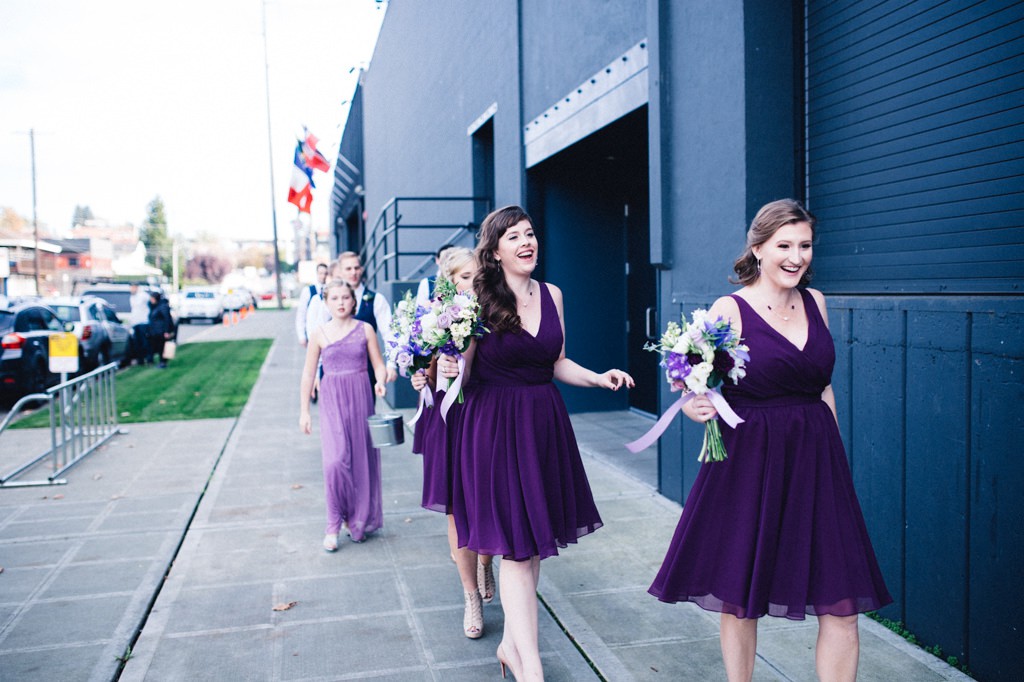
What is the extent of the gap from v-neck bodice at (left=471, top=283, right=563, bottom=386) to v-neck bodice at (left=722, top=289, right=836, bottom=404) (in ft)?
3.01

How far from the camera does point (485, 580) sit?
4.55m

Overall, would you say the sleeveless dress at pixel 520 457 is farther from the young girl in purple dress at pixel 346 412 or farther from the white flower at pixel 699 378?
the young girl in purple dress at pixel 346 412

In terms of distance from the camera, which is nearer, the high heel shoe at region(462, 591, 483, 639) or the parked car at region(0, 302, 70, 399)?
the high heel shoe at region(462, 591, 483, 639)

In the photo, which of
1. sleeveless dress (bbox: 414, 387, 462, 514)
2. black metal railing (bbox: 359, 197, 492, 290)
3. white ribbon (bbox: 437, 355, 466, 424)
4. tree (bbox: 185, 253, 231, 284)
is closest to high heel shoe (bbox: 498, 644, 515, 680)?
sleeveless dress (bbox: 414, 387, 462, 514)

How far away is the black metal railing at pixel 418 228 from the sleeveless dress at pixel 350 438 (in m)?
5.42

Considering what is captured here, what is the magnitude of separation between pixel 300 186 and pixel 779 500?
19194 mm

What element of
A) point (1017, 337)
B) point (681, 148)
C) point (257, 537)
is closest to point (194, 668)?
point (257, 537)

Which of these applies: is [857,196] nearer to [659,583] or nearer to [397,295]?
[659,583]

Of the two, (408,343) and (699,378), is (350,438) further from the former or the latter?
(699,378)

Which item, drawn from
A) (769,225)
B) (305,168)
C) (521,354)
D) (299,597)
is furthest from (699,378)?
(305,168)

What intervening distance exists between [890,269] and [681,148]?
214 centimetres

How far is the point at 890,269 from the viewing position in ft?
14.8

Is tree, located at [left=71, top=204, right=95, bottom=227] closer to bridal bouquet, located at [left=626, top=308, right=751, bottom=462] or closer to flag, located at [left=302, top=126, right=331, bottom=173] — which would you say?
flag, located at [left=302, top=126, right=331, bottom=173]

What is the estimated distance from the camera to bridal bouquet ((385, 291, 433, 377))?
3.85m
